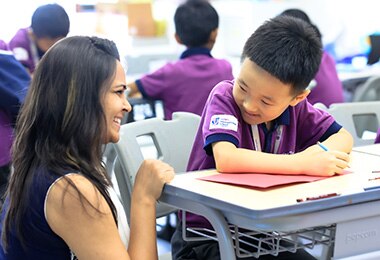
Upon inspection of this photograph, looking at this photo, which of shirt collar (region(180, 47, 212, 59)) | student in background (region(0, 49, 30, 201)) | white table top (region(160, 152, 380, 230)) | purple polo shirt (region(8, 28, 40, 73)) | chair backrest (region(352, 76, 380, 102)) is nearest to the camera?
white table top (region(160, 152, 380, 230))

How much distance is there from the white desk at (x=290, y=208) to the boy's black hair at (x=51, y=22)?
178cm

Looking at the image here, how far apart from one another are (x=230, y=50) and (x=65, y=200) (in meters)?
3.51

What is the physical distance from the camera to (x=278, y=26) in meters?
1.43

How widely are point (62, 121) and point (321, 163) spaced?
56 centimetres

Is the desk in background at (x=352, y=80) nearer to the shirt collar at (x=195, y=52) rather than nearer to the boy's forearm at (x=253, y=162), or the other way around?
the shirt collar at (x=195, y=52)

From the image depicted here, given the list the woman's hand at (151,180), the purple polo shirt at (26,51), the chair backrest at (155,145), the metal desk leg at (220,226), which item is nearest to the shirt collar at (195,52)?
the purple polo shirt at (26,51)

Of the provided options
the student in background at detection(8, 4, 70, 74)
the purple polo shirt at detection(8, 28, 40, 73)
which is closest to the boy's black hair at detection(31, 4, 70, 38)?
the student in background at detection(8, 4, 70, 74)

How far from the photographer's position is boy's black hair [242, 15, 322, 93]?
54.1 inches

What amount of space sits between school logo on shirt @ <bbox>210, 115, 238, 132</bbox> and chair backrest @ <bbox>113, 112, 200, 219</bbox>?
37 cm

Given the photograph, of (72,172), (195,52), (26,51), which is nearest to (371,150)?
(72,172)

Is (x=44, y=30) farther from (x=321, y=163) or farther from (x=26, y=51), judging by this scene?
(x=321, y=163)

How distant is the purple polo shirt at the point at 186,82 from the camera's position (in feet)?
8.73

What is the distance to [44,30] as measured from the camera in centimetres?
283

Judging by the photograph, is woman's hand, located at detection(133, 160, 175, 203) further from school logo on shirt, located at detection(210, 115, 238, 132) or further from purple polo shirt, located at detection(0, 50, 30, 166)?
purple polo shirt, located at detection(0, 50, 30, 166)
